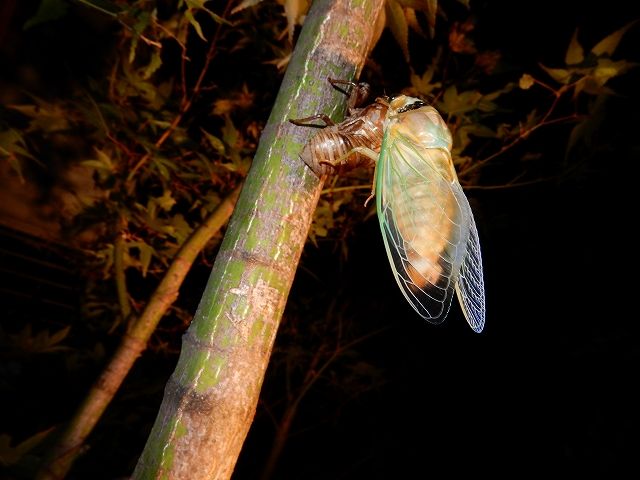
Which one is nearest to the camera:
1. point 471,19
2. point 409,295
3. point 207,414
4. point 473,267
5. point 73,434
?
point 207,414

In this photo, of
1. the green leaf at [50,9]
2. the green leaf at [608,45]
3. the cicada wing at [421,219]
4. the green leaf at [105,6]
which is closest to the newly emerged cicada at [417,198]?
the cicada wing at [421,219]

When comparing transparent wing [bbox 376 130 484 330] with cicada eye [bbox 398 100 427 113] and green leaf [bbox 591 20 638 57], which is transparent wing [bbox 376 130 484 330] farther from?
green leaf [bbox 591 20 638 57]

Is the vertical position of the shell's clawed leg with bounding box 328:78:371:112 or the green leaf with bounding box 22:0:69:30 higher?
the green leaf with bounding box 22:0:69:30

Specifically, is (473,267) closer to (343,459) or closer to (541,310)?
(541,310)

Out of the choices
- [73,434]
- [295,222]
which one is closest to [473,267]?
[295,222]

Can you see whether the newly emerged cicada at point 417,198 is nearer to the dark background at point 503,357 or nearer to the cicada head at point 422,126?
the cicada head at point 422,126

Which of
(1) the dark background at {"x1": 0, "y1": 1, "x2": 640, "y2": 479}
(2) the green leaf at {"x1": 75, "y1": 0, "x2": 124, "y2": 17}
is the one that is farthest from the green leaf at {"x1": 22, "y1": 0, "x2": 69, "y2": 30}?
(1) the dark background at {"x1": 0, "y1": 1, "x2": 640, "y2": 479}
